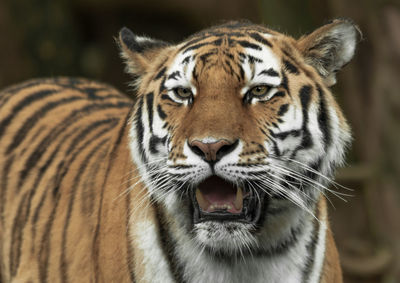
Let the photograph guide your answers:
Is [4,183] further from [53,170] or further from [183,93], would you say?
[183,93]


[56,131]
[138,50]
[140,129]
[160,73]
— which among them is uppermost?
[138,50]

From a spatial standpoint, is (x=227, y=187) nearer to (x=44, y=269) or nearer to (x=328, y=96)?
(x=328, y=96)

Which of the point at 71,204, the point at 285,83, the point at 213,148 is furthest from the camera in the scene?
the point at 71,204

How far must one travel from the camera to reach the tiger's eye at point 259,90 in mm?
Result: 3004

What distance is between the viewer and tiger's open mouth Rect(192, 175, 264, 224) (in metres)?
2.93

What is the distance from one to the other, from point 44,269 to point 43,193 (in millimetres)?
391

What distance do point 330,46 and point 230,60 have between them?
19.4 inches

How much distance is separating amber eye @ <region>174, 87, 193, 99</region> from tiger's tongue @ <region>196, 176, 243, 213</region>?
0.33 metres

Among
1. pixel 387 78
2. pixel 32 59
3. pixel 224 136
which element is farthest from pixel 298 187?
pixel 32 59

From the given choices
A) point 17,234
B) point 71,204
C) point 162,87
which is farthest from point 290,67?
point 17,234

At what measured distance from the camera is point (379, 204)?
670 centimetres

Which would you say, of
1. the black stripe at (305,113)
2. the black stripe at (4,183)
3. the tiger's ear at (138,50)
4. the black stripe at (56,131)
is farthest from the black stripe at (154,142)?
the black stripe at (4,183)

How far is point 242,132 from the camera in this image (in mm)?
2865

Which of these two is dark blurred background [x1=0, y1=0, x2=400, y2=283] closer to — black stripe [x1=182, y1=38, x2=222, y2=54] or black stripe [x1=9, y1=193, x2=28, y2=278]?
black stripe [x1=9, y1=193, x2=28, y2=278]
